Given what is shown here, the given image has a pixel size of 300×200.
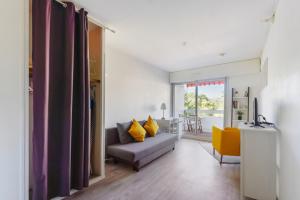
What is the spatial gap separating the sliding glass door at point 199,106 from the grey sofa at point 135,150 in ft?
8.31

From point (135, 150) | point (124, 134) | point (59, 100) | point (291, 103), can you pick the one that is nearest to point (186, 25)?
point (291, 103)

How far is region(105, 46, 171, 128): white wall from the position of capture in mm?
3720

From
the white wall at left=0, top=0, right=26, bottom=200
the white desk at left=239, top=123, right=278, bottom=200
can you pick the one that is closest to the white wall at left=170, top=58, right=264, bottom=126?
the white desk at left=239, top=123, right=278, bottom=200

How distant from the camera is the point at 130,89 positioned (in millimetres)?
4332

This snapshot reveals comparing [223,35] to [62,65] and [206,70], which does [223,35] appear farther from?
[62,65]

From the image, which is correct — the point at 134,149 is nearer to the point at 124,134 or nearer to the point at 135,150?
the point at 135,150

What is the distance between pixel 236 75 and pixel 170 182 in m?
3.87

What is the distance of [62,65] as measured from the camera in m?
2.06

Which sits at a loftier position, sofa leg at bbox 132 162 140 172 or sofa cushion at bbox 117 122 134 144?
sofa cushion at bbox 117 122 134 144

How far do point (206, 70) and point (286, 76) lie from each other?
3.75 meters

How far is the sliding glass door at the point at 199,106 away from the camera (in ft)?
18.4

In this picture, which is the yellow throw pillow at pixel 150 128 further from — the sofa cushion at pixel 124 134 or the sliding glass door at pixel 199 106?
the sliding glass door at pixel 199 106

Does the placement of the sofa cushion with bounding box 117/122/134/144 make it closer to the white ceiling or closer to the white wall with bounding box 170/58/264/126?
the white ceiling

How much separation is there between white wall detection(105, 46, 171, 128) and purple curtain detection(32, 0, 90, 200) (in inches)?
54.6
